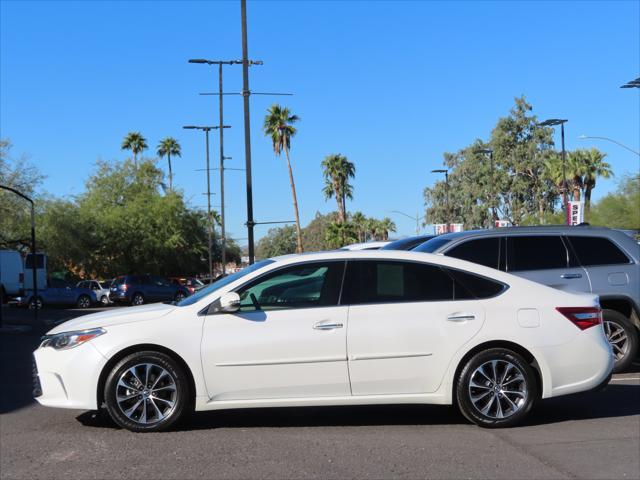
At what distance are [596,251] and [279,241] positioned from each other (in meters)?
156

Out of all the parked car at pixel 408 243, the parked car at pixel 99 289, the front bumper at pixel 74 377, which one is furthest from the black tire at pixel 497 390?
the parked car at pixel 99 289

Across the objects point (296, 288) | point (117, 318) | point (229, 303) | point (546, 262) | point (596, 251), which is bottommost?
point (117, 318)

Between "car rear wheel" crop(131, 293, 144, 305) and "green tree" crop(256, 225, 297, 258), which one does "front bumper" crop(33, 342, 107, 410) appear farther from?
"green tree" crop(256, 225, 297, 258)

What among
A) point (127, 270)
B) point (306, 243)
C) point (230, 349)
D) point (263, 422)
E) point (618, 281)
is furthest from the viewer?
point (306, 243)

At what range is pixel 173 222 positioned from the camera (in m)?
48.4

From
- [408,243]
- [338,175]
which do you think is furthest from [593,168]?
[408,243]

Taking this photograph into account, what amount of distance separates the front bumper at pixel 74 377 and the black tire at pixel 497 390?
3109 mm

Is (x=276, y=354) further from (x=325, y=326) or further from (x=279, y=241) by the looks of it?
(x=279, y=241)

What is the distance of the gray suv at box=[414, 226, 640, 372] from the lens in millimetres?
9102

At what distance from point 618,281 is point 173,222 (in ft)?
136

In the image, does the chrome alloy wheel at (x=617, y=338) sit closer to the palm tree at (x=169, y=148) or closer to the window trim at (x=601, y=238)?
the window trim at (x=601, y=238)

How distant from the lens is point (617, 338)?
916 cm

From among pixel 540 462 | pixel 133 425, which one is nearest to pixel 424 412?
pixel 540 462

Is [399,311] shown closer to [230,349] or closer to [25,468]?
[230,349]
